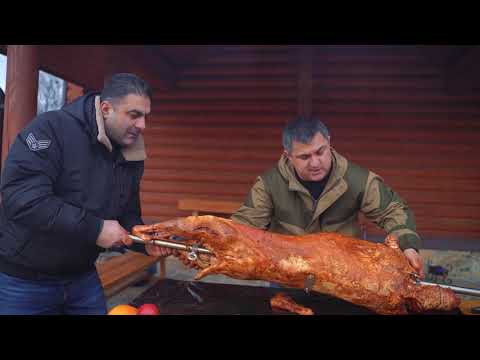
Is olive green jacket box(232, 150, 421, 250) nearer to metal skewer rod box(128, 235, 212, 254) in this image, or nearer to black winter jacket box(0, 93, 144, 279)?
→ metal skewer rod box(128, 235, 212, 254)

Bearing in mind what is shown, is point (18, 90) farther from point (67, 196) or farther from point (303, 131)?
point (303, 131)

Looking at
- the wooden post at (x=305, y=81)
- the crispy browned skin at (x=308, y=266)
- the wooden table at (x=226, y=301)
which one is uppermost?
the wooden post at (x=305, y=81)

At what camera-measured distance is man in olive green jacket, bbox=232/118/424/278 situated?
107 inches

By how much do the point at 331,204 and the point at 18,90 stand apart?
3150mm

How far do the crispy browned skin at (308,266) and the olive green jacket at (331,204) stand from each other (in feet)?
1.68

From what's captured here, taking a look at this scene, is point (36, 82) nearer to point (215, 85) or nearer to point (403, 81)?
point (215, 85)

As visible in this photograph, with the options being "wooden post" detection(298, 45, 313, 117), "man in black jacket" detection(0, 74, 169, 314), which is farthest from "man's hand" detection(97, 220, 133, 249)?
"wooden post" detection(298, 45, 313, 117)

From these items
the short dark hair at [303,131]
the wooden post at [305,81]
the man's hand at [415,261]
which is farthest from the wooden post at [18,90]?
the wooden post at [305,81]

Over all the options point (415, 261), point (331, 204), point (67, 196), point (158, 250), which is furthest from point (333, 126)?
point (67, 196)

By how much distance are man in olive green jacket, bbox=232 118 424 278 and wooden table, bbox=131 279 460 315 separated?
594mm

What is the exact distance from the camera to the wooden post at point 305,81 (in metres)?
6.01

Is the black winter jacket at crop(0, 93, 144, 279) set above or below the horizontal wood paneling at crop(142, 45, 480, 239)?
below

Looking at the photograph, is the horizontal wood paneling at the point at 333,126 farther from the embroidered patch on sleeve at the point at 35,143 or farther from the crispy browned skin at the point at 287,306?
the embroidered patch on sleeve at the point at 35,143

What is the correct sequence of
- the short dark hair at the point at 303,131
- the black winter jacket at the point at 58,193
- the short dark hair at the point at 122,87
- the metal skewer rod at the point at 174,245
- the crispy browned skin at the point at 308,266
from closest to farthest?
the black winter jacket at the point at 58,193 < the metal skewer rod at the point at 174,245 < the crispy browned skin at the point at 308,266 < the short dark hair at the point at 122,87 < the short dark hair at the point at 303,131
